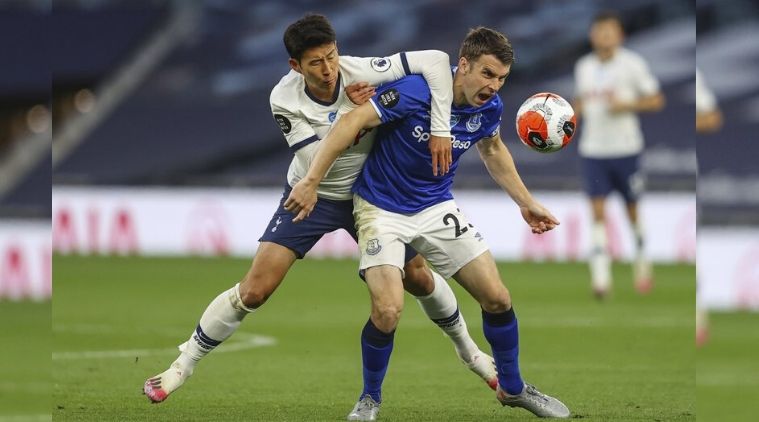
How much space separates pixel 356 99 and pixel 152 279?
9.20m

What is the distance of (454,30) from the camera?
23.9 m

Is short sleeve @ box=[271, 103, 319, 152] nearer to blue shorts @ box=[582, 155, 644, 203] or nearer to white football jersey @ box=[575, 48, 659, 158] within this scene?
blue shorts @ box=[582, 155, 644, 203]

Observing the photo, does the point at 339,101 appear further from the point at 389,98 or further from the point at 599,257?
the point at 599,257

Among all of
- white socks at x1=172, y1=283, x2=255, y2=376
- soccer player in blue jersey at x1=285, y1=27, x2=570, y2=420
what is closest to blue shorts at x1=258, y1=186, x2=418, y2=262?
soccer player in blue jersey at x1=285, y1=27, x2=570, y2=420

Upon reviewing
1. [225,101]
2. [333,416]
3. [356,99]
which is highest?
[225,101]

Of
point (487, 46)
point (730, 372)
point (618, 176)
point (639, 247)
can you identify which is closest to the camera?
point (487, 46)

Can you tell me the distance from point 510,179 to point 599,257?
5753 millimetres

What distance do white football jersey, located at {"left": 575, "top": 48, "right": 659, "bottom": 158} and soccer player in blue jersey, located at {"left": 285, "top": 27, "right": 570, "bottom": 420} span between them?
258 inches

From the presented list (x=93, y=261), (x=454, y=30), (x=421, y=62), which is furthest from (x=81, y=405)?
(x=454, y=30)

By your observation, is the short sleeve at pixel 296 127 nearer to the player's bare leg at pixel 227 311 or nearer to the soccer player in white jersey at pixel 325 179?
the soccer player in white jersey at pixel 325 179

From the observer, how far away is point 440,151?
656 cm

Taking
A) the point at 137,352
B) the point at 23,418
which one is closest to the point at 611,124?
the point at 137,352

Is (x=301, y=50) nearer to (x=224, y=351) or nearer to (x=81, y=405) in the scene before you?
(x=81, y=405)

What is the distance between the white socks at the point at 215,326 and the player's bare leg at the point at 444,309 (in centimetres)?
90
